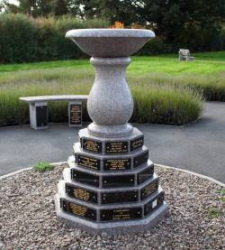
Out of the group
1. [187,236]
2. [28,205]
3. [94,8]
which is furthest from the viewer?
[94,8]

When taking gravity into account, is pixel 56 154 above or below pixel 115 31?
below

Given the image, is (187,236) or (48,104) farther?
(48,104)

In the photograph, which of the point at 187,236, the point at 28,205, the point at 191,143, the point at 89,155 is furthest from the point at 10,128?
the point at 187,236

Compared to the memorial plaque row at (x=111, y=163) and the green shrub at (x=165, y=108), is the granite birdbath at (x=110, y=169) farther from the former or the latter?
the green shrub at (x=165, y=108)

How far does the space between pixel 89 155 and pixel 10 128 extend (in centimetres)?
506

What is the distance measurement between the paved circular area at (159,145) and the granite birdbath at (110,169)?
1.94m

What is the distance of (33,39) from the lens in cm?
2742

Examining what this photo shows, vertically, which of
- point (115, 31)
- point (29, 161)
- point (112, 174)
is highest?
point (115, 31)

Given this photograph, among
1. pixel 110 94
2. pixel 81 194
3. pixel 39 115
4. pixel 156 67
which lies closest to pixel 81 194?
pixel 81 194

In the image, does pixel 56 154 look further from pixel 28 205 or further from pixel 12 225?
pixel 12 225

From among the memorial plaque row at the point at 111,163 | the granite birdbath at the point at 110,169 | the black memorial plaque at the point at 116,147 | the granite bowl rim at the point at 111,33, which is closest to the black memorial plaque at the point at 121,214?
the granite birdbath at the point at 110,169

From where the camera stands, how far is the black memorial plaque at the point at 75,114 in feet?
29.5

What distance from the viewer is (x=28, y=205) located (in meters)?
4.83

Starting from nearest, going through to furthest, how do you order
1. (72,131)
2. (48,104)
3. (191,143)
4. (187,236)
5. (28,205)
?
(187,236) < (28,205) < (191,143) < (72,131) < (48,104)
